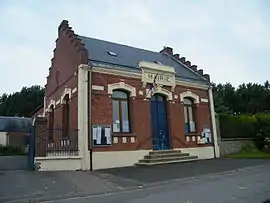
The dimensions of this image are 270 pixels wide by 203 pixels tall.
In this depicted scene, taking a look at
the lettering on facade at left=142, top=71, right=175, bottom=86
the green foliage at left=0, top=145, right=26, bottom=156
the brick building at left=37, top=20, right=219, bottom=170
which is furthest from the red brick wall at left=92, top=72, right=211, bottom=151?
the green foliage at left=0, top=145, right=26, bottom=156

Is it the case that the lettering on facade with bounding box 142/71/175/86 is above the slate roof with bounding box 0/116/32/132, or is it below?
above

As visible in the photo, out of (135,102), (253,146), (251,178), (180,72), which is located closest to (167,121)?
(135,102)

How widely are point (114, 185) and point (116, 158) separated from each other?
570cm

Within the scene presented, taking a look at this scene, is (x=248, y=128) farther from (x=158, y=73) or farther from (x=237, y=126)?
(x=158, y=73)

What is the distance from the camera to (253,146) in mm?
25812

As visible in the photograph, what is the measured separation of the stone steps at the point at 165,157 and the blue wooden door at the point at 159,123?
66 cm

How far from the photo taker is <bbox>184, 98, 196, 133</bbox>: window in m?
21.1

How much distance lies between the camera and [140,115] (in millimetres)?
18234

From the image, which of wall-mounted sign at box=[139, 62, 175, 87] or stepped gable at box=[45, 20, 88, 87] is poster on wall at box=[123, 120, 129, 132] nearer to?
wall-mounted sign at box=[139, 62, 175, 87]

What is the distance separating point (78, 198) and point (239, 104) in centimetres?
4658

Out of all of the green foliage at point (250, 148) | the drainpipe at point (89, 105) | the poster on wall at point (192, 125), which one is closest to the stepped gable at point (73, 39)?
the drainpipe at point (89, 105)

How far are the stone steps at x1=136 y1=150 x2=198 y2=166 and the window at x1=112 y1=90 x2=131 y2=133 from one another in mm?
1933

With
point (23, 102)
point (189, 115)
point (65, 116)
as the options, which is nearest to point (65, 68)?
point (65, 116)

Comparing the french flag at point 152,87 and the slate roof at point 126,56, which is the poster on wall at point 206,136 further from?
the french flag at point 152,87
